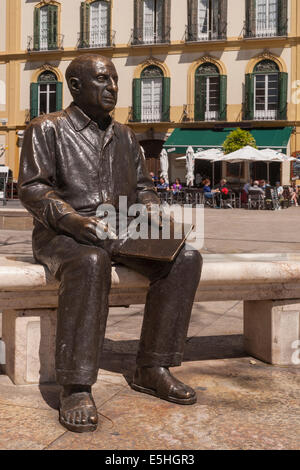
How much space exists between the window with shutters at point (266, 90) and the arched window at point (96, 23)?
681 centimetres

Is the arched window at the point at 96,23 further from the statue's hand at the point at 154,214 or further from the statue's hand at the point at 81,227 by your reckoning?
the statue's hand at the point at 81,227

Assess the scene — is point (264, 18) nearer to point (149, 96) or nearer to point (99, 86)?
point (149, 96)

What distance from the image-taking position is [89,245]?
2.98 metres

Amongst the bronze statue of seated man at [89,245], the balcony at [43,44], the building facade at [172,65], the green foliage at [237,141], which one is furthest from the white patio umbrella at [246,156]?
the bronze statue of seated man at [89,245]

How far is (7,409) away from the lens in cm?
292

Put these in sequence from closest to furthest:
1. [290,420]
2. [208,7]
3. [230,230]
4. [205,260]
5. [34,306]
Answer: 1. [290,420]
2. [34,306]
3. [205,260]
4. [230,230]
5. [208,7]

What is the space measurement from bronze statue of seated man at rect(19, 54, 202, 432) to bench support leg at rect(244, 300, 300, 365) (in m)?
0.77

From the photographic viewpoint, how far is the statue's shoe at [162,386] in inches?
119

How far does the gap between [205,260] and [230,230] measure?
29.8ft

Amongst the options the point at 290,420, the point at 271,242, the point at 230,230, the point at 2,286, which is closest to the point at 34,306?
the point at 2,286

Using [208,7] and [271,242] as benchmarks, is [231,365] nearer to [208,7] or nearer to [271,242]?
[271,242]

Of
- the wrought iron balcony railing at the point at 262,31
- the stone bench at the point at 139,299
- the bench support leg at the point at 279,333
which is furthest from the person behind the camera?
the wrought iron balcony railing at the point at 262,31

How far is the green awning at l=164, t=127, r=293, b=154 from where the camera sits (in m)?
27.6

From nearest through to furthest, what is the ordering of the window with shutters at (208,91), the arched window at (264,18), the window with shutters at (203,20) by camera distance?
the arched window at (264,18) → the window with shutters at (203,20) → the window with shutters at (208,91)
